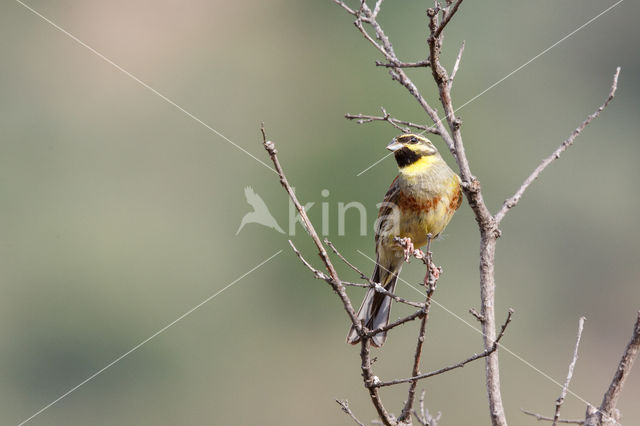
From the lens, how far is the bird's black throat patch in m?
5.31

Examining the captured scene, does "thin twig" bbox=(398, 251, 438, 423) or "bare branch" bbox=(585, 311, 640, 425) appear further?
"thin twig" bbox=(398, 251, 438, 423)

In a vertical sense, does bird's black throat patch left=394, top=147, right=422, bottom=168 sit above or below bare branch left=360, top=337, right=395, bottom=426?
above

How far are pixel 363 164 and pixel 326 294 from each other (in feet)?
12.9

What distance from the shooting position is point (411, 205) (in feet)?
16.6

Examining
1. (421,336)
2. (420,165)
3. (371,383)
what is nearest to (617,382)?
(421,336)

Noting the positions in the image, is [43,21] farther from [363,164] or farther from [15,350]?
[363,164]

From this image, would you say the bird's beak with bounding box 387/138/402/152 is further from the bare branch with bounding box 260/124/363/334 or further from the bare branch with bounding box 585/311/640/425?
the bare branch with bounding box 585/311/640/425

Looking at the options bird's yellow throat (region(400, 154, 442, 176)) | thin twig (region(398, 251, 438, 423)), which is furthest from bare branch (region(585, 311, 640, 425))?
bird's yellow throat (region(400, 154, 442, 176))

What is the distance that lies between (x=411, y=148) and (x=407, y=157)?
7 cm

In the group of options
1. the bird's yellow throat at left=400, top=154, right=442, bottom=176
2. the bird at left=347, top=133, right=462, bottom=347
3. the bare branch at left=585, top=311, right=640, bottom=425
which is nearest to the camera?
the bare branch at left=585, top=311, right=640, bottom=425

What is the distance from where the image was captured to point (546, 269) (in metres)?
19.8

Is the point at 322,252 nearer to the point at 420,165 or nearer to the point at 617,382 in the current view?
the point at 617,382

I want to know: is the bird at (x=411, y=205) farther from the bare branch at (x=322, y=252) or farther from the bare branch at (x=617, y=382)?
the bare branch at (x=617, y=382)

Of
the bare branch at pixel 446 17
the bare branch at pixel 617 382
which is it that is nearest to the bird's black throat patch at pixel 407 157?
the bare branch at pixel 446 17
